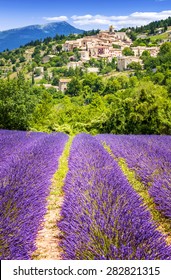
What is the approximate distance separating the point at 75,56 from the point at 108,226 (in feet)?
496

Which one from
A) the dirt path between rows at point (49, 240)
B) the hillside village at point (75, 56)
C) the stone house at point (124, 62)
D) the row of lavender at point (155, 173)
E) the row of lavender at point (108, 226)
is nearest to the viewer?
the row of lavender at point (108, 226)

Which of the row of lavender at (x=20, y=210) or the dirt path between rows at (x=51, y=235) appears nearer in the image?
the row of lavender at (x=20, y=210)

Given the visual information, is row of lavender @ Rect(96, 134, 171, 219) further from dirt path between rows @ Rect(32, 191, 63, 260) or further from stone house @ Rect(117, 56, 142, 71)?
stone house @ Rect(117, 56, 142, 71)

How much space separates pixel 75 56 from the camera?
148 m

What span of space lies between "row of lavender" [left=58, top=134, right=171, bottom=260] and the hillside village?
11745cm

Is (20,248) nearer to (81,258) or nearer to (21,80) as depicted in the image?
(81,258)

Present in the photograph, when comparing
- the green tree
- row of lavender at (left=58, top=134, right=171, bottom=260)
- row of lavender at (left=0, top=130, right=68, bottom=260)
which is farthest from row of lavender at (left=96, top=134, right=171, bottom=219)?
the green tree

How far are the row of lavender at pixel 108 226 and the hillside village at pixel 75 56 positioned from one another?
385ft

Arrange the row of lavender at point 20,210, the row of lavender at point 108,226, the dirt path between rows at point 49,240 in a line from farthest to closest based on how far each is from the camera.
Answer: the dirt path between rows at point 49,240
the row of lavender at point 20,210
the row of lavender at point 108,226

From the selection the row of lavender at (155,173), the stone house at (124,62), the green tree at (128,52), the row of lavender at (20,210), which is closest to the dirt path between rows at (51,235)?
the row of lavender at (20,210)

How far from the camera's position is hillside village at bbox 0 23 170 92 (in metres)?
132

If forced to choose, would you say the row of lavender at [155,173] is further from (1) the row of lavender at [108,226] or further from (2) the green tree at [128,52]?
(2) the green tree at [128,52]

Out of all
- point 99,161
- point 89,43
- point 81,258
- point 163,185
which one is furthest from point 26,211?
point 89,43

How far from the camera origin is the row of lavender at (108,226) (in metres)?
2.33
